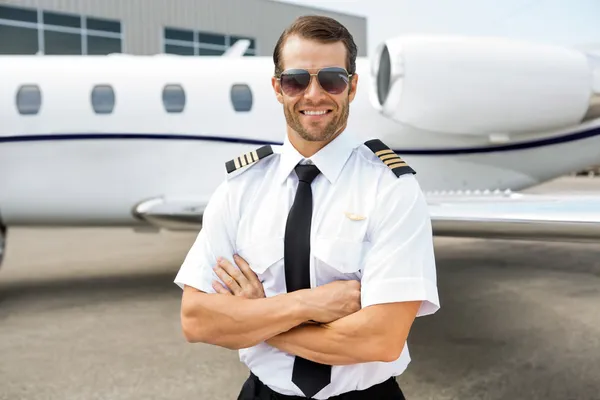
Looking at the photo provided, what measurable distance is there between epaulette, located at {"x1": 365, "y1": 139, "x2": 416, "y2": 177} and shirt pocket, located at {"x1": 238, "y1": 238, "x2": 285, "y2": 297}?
358mm

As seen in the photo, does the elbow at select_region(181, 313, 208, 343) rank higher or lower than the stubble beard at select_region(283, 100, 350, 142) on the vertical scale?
lower

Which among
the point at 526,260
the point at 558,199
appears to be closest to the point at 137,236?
the point at 526,260

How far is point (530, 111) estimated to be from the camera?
5371 mm

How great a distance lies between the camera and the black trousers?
1.53m

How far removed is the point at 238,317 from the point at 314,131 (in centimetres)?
53

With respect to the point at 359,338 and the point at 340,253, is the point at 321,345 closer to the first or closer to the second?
the point at 359,338

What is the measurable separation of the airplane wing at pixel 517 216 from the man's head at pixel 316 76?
93.9 inches

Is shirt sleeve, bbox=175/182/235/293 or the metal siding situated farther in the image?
the metal siding

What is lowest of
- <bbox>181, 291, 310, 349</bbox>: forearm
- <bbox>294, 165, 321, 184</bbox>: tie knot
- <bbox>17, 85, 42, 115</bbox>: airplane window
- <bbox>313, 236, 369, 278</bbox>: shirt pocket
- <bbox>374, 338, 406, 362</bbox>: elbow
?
<bbox>374, 338, 406, 362</bbox>: elbow

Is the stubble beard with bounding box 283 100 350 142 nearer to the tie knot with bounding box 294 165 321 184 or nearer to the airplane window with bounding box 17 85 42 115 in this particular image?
the tie knot with bounding box 294 165 321 184

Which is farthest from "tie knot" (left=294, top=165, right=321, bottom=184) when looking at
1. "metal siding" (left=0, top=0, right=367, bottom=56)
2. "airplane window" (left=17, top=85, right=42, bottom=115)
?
"metal siding" (left=0, top=0, right=367, bottom=56)

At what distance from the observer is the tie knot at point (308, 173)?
1.54 meters

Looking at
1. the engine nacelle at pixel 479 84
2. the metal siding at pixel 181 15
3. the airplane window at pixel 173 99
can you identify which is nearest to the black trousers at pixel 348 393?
the engine nacelle at pixel 479 84

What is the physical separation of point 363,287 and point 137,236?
10285mm
